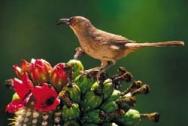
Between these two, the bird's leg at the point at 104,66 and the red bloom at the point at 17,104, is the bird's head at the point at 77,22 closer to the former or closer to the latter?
the bird's leg at the point at 104,66

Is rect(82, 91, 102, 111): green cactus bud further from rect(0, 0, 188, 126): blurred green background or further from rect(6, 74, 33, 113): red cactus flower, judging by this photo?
rect(0, 0, 188, 126): blurred green background

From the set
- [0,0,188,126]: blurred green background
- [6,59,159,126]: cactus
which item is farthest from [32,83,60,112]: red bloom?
[0,0,188,126]: blurred green background

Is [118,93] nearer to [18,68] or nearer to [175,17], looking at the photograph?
[18,68]

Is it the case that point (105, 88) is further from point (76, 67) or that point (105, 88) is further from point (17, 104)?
point (17, 104)

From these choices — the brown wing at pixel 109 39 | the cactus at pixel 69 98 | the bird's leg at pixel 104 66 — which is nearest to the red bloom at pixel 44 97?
the cactus at pixel 69 98

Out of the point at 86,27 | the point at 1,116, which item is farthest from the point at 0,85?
the point at 86,27
